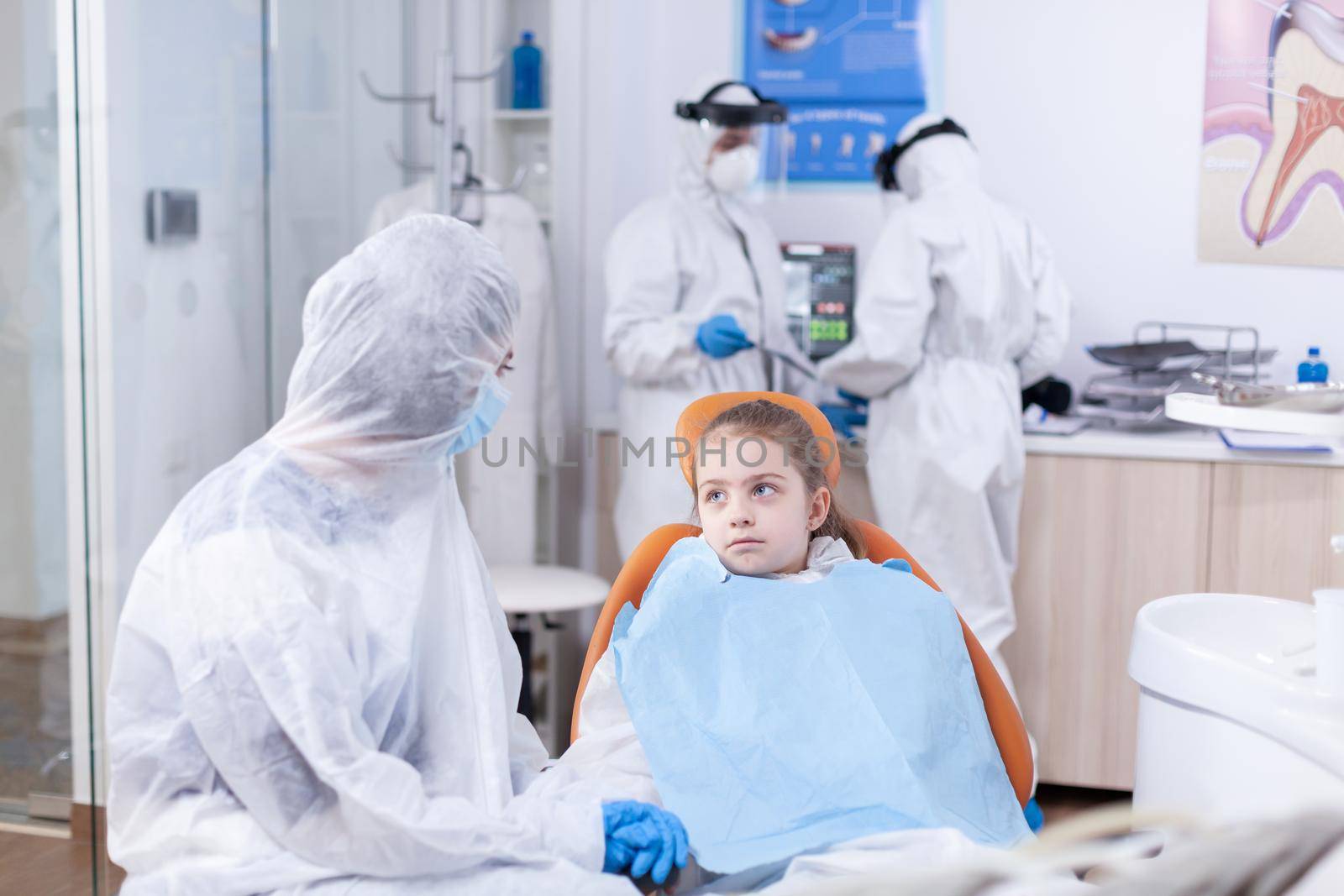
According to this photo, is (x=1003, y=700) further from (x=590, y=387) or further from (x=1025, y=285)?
(x=590, y=387)

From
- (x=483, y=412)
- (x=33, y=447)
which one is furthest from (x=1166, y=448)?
(x=33, y=447)

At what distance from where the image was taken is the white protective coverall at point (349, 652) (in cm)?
108

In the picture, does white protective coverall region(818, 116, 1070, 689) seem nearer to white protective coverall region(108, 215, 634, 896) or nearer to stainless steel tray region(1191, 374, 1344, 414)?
stainless steel tray region(1191, 374, 1344, 414)

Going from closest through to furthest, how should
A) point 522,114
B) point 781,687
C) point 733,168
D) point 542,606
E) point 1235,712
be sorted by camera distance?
point 1235,712 < point 781,687 < point 542,606 < point 733,168 < point 522,114

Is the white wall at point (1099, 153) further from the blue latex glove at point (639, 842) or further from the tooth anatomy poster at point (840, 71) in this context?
the blue latex glove at point (639, 842)

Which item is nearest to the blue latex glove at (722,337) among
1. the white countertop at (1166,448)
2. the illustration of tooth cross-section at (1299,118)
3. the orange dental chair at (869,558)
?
the white countertop at (1166,448)

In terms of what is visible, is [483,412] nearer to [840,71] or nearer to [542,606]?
[542,606]

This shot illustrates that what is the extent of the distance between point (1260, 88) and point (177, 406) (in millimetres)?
2666

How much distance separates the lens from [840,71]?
3408 millimetres

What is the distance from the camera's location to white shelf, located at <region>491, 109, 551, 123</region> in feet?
10.4

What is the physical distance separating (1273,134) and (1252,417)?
85.3 inches

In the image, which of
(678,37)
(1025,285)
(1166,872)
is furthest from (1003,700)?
(678,37)

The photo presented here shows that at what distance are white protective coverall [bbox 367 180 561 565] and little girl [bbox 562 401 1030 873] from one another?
132 cm

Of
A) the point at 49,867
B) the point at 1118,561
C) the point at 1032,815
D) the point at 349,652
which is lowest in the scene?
the point at 49,867
